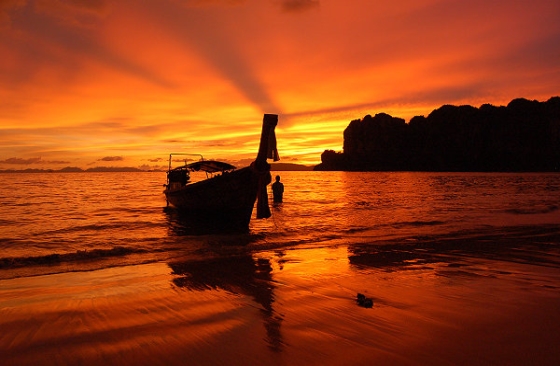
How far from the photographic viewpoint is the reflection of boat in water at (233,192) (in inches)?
533

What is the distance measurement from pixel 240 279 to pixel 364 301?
117 inches

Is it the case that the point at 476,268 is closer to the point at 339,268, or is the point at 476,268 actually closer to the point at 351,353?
the point at 339,268

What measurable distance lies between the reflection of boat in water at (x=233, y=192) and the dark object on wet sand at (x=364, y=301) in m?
7.56

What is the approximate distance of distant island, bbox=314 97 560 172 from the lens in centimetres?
15725

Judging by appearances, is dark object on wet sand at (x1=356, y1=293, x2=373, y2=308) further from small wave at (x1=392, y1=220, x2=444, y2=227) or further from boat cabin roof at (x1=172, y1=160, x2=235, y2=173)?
boat cabin roof at (x1=172, y1=160, x2=235, y2=173)

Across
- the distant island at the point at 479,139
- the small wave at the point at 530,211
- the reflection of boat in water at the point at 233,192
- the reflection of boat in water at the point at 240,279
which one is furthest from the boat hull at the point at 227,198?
the distant island at the point at 479,139

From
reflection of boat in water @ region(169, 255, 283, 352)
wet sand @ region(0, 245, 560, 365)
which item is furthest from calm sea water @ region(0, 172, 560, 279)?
wet sand @ region(0, 245, 560, 365)

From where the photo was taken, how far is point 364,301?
18.5 ft

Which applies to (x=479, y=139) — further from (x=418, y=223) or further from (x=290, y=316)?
(x=290, y=316)

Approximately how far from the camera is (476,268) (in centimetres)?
816

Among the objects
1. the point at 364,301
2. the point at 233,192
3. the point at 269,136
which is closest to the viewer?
the point at 364,301

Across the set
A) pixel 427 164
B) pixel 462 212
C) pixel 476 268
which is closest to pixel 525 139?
pixel 427 164

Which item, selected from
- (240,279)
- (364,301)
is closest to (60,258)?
(240,279)

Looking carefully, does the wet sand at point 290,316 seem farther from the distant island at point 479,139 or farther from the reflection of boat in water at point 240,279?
the distant island at point 479,139
